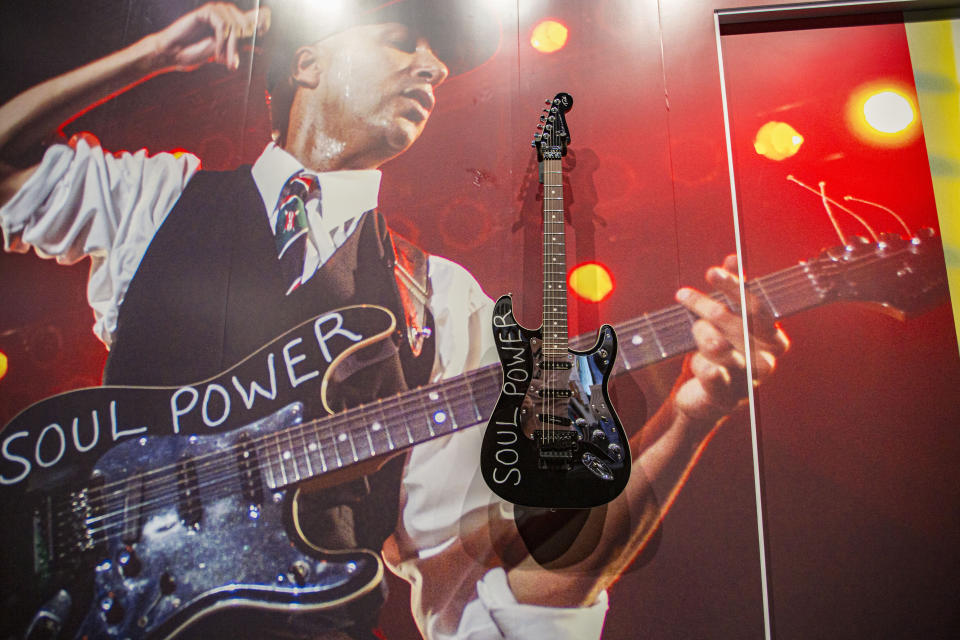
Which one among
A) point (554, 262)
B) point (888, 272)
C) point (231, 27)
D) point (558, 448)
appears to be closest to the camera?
point (558, 448)

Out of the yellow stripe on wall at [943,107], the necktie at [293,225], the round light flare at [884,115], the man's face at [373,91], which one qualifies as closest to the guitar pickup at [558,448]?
the necktie at [293,225]

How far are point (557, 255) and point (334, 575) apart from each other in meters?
1.05

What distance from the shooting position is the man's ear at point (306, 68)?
1952 mm

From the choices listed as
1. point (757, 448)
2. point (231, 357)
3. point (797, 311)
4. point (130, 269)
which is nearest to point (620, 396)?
point (757, 448)

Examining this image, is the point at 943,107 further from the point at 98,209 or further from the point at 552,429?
the point at 98,209

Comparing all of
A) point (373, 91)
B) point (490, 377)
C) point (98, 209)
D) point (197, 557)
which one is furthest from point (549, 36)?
point (197, 557)

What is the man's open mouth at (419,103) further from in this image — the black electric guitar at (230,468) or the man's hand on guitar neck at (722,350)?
the man's hand on guitar neck at (722,350)

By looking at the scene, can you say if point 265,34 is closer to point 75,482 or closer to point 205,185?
point 205,185

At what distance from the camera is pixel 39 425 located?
179 cm

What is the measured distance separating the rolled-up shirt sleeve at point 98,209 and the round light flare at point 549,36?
3.82ft

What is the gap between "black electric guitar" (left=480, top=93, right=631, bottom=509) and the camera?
1455 mm

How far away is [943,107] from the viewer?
1796 millimetres

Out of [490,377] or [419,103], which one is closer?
[490,377]

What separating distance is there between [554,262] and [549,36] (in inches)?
31.9
